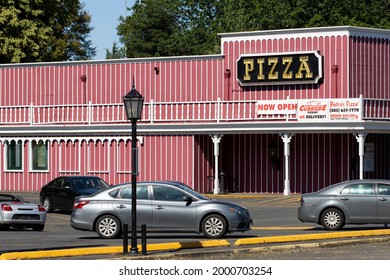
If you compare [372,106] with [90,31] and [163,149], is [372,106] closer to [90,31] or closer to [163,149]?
[163,149]

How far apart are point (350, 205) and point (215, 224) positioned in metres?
4.93

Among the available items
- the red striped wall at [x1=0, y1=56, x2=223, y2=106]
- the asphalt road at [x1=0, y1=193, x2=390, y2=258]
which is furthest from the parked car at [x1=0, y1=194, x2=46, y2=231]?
the red striped wall at [x1=0, y1=56, x2=223, y2=106]

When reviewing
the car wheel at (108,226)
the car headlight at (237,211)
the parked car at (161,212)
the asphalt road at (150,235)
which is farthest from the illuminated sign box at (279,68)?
the car wheel at (108,226)

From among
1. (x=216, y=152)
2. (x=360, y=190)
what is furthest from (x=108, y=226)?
(x=216, y=152)

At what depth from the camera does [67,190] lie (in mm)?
44812

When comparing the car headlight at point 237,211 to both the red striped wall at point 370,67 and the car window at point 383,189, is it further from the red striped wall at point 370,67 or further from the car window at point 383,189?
the red striped wall at point 370,67

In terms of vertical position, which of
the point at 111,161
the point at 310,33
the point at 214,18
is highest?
the point at 214,18

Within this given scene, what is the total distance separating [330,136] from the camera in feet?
181

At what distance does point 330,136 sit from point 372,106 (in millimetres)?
3324

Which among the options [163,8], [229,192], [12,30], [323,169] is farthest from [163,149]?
[163,8]

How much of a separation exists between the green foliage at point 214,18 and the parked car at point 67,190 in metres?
45.4

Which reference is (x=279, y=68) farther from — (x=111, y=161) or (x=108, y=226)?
(x=108, y=226)

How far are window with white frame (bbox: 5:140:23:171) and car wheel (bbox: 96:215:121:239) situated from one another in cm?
2931

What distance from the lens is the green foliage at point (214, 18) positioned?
90.9 metres
